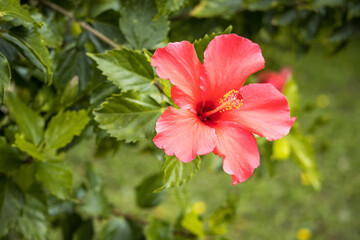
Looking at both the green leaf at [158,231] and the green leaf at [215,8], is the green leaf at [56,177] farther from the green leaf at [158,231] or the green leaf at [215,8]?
the green leaf at [215,8]

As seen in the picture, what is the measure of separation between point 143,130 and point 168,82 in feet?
0.31

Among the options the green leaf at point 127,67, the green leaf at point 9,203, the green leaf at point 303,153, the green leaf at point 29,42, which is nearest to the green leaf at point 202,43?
the green leaf at point 127,67

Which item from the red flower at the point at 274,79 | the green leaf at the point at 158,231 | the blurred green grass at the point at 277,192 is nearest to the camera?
the green leaf at the point at 158,231

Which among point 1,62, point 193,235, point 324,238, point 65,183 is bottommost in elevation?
point 324,238

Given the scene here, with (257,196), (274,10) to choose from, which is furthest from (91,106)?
(257,196)

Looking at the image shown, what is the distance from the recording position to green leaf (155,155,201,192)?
0.59 m

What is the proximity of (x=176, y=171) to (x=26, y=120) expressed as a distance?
0.40m

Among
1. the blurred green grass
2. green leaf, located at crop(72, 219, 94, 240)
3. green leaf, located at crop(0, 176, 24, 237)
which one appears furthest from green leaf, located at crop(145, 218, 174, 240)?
the blurred green grass

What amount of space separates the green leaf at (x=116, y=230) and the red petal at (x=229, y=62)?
25.5 inches

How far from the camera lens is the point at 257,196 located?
3107mm

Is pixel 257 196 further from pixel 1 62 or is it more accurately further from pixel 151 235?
pixel 1 62

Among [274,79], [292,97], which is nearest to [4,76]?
[292,97]

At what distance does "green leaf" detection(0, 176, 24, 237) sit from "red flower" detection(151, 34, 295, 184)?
1.40 feet

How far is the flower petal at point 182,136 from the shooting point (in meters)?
0.55
